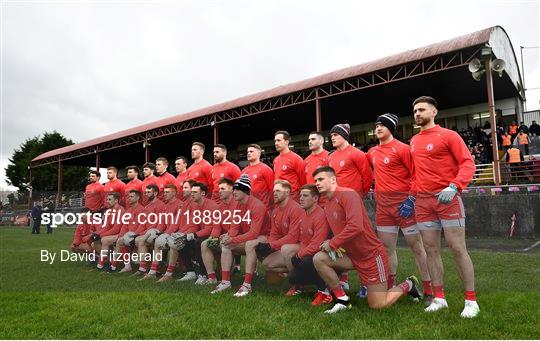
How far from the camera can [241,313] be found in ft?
13.9

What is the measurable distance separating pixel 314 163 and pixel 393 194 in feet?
4.66

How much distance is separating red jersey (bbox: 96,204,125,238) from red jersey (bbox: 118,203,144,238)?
0.17 m

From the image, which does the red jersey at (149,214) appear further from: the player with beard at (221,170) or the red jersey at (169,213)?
the player with beard at (221,170)

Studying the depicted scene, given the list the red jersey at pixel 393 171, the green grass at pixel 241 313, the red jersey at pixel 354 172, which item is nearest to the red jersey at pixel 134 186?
the green grass at pixel 241 313

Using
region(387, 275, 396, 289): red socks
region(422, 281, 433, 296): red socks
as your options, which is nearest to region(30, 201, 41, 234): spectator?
region(387, 275, 396, 289): red socks

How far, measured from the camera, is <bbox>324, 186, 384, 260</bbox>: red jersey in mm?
4324

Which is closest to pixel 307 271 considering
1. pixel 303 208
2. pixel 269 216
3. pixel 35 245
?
pixel 303 208

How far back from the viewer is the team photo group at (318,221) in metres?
4.14

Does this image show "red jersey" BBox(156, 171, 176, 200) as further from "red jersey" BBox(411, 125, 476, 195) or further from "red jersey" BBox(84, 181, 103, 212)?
"red jersey" BBox(411, 125, 476, 195)

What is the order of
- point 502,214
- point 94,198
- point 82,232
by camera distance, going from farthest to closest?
point 502,214 < point 94,198 < point 82,232

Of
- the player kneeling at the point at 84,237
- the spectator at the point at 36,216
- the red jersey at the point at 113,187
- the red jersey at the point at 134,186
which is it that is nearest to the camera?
the red jersey at the point at 134,186

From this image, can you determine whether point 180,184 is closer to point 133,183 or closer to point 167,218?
point 167,218

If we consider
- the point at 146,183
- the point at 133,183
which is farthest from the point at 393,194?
the point at 133,183

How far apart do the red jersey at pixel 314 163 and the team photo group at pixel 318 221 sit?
0.02 m
